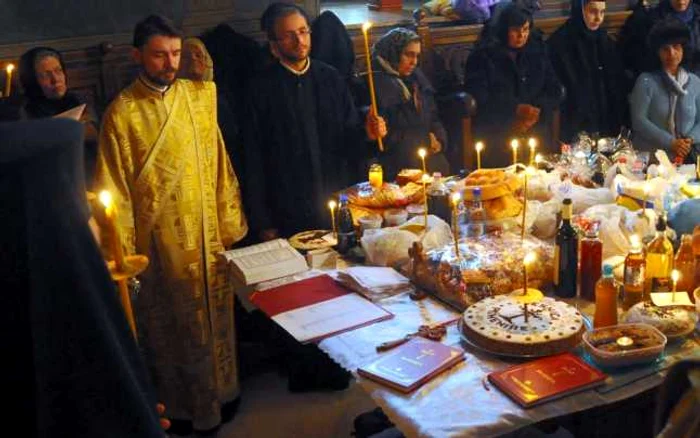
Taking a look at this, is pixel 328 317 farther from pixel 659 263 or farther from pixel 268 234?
pixel 268 234

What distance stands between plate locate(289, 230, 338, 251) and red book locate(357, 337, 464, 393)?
955mm

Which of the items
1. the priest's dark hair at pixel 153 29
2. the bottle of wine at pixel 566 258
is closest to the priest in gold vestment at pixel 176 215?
the priest's dark hair at pixel 153 29

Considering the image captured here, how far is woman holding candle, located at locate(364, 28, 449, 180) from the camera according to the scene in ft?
15.6

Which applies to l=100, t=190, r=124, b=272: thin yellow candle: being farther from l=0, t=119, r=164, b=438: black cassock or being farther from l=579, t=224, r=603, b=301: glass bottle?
l=579, t=224, r=603, b=301: glass bottle

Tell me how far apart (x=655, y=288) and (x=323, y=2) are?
6.43 m

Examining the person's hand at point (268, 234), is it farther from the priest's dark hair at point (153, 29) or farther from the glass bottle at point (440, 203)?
the priest's dark hair at point (153, 29)

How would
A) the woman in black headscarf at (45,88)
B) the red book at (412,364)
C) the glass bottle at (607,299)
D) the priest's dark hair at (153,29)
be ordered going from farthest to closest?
1. the woman in black headscarf at (45,88)
2. the priest's dark hair at (153,29)
3. the glass bottle at (607,299)
4. the red book at (412,364)

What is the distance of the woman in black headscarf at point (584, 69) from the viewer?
6.16 m

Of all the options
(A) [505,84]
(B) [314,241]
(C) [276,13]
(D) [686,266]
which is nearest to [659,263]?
(D) [686,266]

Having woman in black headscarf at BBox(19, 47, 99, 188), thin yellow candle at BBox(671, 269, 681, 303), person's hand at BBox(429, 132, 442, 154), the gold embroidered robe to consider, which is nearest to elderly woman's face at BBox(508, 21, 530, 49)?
person's hand at BBox(429, 132, 442, 154)

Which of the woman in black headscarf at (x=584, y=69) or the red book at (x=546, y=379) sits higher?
the woman in black headscarf at (x=584, y=69)

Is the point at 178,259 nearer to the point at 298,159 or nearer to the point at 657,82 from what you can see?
the point at 298,159

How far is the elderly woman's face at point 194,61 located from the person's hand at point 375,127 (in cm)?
105

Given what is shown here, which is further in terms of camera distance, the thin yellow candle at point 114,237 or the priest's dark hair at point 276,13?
the priest's dark hair at point 276,13
